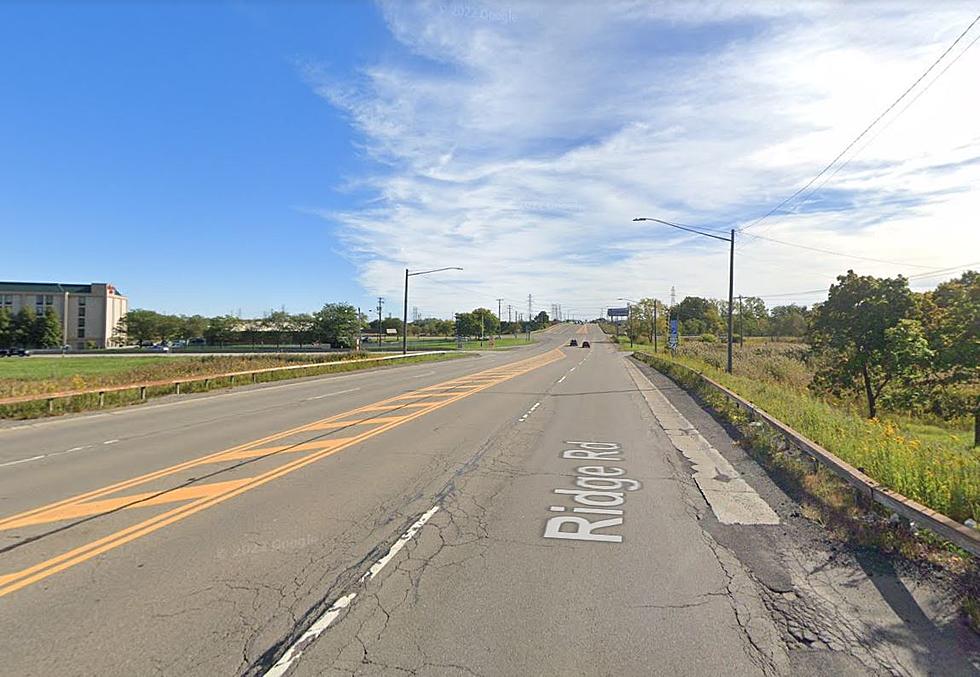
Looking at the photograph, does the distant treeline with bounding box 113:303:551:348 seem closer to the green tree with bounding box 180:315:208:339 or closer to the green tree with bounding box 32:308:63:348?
the green tree with bounding box 180:315:208:339

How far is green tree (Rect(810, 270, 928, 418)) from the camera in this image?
22.9 meters

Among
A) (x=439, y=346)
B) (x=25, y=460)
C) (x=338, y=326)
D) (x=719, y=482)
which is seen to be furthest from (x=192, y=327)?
(x=719, y=482)

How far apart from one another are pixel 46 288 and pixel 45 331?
87.9ft

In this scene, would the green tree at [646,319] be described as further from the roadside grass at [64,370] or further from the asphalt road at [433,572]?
the asphalt road at [433,572]

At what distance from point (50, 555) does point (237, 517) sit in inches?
66.1

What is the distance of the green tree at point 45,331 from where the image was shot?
98.8 metres

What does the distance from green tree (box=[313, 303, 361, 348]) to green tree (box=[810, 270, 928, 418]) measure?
251ft

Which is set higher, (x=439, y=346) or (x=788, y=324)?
(x=788, y=324)

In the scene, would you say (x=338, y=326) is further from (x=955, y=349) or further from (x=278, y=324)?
(x=955, y=349)

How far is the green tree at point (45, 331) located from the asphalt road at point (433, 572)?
364 ft

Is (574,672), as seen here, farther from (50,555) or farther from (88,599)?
(50,555)

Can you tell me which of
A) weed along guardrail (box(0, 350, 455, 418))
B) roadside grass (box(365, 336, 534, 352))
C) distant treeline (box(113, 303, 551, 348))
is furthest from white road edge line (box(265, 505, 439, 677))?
distant treeline (box(113, 303, 551, 348))

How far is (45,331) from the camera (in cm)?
9931

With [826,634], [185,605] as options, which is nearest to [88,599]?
[185,605]
